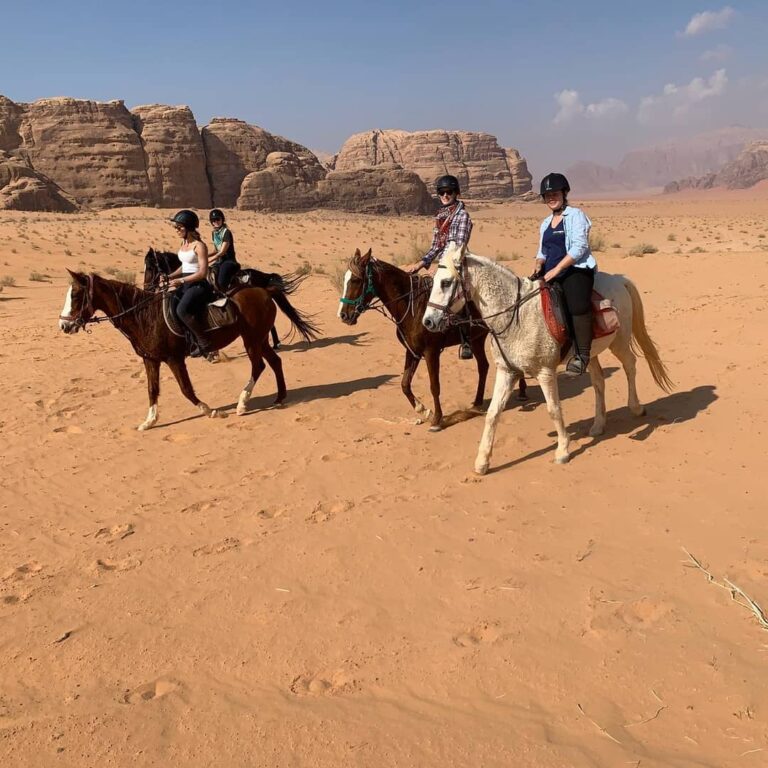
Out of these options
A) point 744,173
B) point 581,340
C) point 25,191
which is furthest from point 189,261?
point 744,173

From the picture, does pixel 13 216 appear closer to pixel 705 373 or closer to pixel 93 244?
pixel 93 244

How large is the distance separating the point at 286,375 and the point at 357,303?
11.7ft

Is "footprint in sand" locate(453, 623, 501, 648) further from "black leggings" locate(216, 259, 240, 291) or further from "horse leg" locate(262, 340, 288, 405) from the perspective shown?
"black leggings" locate(216, 259, 240, 291)

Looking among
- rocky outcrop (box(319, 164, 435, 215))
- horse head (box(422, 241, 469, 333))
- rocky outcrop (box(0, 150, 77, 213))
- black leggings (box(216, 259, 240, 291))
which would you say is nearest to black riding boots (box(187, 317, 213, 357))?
black leggings (box(216, 259, 240, 291))

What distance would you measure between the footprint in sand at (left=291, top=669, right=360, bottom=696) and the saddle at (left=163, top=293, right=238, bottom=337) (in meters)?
5.26

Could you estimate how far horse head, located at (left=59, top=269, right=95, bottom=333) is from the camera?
6945mm

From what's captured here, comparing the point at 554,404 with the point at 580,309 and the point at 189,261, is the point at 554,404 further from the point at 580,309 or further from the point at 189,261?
the point at 189,261

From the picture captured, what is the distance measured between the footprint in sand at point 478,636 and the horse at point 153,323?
5.17m

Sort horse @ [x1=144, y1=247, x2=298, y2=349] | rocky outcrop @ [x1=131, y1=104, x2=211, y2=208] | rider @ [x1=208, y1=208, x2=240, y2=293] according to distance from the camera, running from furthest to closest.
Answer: rocky outcrop @ [x1=131, y1=104, x2=211, y2=208] → rider @ [x1=208, y1=208, x2=240, y2=293] → horse @ [x1=144, y1=247, x2=298, y2=349]

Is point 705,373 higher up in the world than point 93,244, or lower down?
lower down

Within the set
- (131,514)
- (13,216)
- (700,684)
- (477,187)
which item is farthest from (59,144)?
(477,187)

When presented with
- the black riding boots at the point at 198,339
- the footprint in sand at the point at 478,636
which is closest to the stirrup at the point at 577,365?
the footprint in sand at the point at 478,636

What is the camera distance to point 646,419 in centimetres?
668

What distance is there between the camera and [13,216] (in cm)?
4303
